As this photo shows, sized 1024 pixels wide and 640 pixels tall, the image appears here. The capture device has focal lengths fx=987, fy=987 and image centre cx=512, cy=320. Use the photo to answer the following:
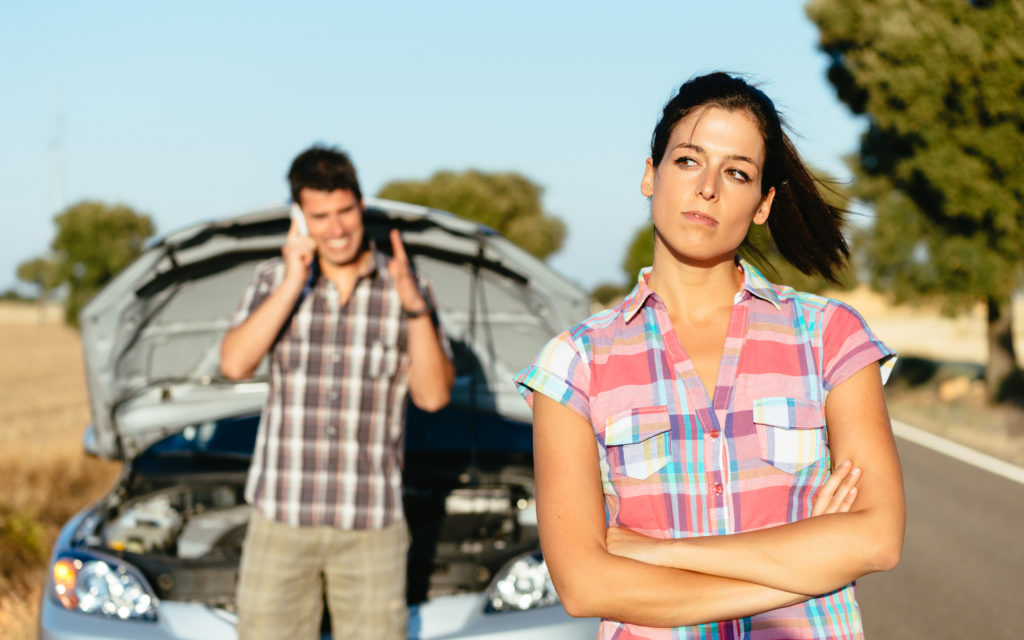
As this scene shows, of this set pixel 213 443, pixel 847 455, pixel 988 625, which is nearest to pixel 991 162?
pixel 988 625

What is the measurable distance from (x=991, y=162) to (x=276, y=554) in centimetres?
1455

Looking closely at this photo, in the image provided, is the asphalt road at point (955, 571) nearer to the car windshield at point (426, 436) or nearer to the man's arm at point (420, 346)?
the car windshield at point (426, 436)

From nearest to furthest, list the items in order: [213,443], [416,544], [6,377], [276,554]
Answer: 1. [276,554]
2. [416,544]
3. [213,443]
4. [6,377]

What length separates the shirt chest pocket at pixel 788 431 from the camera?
1911 mm

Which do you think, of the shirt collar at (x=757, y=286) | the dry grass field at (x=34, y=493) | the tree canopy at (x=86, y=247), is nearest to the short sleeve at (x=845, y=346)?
the shirt collar at (x=757, y=286)

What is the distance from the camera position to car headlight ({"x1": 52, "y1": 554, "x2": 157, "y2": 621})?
11.7 feet

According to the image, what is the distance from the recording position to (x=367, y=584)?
3.41 m

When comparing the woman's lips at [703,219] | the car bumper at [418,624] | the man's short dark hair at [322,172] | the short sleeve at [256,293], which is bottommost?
the car bumper at [418,624]

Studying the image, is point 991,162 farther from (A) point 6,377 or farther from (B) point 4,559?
(A) point 6,377

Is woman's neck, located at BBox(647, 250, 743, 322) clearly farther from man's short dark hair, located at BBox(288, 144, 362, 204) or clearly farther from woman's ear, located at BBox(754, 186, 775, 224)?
man's short dark hair, located at BBox(288, 144, 362, 204)

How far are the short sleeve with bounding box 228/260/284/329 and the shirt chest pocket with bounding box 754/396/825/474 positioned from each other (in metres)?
2.23

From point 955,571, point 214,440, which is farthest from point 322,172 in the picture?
point 955,571

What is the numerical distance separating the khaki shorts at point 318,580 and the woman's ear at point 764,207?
6.22 feet

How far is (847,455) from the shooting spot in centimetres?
200
